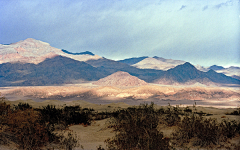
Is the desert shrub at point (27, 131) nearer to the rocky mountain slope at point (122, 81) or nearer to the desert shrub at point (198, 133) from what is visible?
the desert shrub at point (198, 133)

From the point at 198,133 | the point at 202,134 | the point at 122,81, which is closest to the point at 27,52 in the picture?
the point at 122,81

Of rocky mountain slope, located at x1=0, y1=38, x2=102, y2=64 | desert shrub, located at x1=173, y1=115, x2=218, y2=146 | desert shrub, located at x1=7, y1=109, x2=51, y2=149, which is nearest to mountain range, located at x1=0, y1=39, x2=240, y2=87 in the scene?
rocky mountain slope, located at x1=0, y1=38, x2=102, y2=64

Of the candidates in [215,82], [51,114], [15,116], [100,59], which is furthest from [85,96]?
[100,59]

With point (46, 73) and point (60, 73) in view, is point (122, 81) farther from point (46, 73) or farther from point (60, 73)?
point (46, 73)

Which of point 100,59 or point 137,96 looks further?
point 100,59

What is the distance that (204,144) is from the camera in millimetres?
6566

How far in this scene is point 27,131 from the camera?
6.58 meters

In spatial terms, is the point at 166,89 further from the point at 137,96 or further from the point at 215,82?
the point at 215,82

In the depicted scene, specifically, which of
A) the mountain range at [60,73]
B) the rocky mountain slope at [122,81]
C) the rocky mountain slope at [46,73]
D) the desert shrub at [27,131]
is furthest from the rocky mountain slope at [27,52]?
the desert shrub at [27,131]

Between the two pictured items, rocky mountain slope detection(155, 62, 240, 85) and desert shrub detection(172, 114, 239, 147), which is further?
rocky mountain slope detection(155, 62, 240, 85)

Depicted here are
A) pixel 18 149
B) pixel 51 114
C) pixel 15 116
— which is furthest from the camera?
pixel 51 114

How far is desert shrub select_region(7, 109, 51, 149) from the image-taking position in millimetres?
6367

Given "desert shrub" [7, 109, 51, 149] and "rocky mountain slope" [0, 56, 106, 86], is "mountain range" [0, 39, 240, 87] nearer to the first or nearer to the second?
"rocky mountain slope" [0, 56, 106, 86]

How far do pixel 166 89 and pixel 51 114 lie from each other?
40497mm
